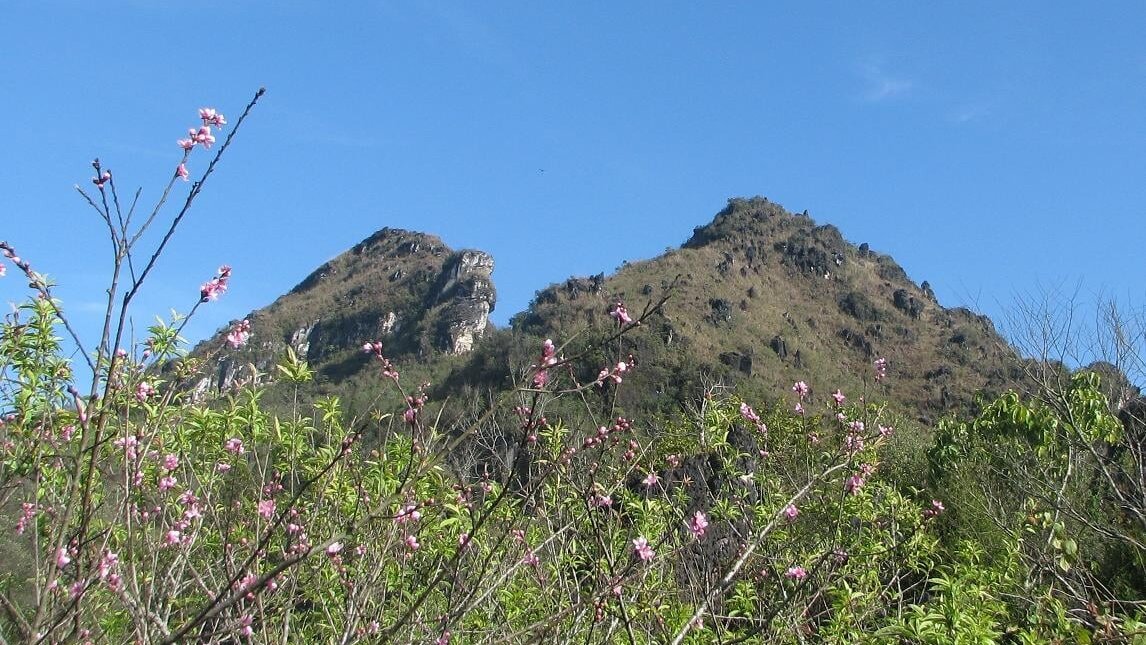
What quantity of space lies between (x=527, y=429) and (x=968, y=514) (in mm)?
8783

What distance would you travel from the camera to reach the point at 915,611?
9.71ft

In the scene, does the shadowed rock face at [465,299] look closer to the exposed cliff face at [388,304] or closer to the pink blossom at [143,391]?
the exposed cliff face at [388,304]

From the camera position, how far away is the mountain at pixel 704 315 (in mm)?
59812

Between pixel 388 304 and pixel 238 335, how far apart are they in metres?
106

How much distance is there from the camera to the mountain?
196ft

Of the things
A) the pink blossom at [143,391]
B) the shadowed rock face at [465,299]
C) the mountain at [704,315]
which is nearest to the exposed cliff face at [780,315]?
the mountain at [704,315]

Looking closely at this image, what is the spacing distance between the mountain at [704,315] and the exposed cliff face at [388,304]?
0.76ft

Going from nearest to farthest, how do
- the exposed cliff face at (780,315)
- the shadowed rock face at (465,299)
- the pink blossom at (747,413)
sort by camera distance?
1. the pink blossom at (747,413)
2. the exposed cliff face at (780,315)
3. the shadowed rock face at (465,299)

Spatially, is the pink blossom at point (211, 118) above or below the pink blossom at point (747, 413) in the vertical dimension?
below

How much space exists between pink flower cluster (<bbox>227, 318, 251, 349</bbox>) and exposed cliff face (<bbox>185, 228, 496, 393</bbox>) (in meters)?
71.4

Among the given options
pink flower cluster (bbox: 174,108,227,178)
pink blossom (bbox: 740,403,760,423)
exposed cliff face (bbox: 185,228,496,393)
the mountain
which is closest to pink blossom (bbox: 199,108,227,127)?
pink flower cluster (bbox: 174,108,227,178)

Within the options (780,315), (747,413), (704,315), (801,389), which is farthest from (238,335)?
(780,315)

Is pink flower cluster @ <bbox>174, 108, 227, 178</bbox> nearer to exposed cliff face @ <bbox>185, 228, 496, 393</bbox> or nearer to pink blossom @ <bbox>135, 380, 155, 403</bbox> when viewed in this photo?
pink blossom @ <bbox>135, 380, 155, 403</bbox>

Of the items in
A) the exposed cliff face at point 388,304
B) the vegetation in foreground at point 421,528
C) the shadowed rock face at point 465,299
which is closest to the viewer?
the vegetation in foreground at point 421,528
